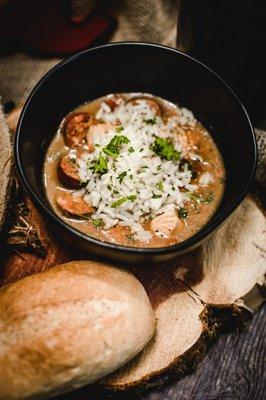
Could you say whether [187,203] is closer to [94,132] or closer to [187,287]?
[187,287]

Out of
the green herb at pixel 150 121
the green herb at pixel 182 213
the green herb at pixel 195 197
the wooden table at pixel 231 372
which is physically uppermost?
the green herb at pixel 150 121

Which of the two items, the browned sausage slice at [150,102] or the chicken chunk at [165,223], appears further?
the browned sausage slice at [150,102]

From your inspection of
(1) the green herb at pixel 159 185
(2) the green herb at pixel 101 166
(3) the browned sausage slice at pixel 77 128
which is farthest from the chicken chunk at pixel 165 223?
(3) the browned sausage slice at pixel 77 128

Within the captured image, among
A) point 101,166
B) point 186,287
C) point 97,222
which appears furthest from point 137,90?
point 186,287

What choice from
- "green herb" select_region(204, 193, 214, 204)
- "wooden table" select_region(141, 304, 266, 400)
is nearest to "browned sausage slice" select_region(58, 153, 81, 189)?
"green herb" select_region(204, 193, 214, 204)

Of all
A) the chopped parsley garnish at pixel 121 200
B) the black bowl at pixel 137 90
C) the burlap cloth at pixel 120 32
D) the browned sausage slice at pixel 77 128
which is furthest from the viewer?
the burlap cloth at pixel 120 32

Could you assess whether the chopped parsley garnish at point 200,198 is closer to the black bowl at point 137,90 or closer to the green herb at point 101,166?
the black bowl at point 137,90

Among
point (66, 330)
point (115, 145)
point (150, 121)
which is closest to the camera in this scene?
point (66, 330)

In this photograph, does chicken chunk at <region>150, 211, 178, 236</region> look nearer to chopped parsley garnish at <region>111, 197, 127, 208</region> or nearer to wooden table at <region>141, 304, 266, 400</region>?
chopped parsley garnish at <region>111, 197, 127, 208</region>
